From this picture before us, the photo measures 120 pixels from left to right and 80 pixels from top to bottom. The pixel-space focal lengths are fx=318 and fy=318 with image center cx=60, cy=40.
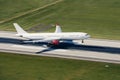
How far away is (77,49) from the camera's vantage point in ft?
312

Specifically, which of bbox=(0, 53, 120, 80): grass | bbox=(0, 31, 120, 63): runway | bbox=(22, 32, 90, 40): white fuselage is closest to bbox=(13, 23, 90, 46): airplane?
bbox=(22, 32, 90, 40): white fuselage

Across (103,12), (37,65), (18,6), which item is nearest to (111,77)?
(37,65)

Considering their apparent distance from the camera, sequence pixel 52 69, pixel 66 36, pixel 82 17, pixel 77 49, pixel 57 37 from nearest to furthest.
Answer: pixel 52 69, pixel 77 49, pixel 66 36, pixel 57 37, pixel 82 17

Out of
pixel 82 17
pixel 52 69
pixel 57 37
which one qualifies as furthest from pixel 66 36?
pixel 82 17

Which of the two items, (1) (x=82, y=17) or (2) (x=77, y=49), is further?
(1) (x=82, y=17)

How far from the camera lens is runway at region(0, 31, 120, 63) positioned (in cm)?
8769

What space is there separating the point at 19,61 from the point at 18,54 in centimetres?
665

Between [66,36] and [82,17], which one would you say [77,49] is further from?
[82,17]

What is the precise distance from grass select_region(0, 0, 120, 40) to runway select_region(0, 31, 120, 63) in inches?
385

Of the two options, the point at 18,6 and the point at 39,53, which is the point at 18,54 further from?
the point at 18,6

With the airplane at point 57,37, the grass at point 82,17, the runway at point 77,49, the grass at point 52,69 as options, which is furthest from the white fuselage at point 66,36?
the grass at point 82,17

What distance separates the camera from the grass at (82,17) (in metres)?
120

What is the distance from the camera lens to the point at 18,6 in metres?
152

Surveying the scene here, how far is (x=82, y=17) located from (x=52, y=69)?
61.4 m
